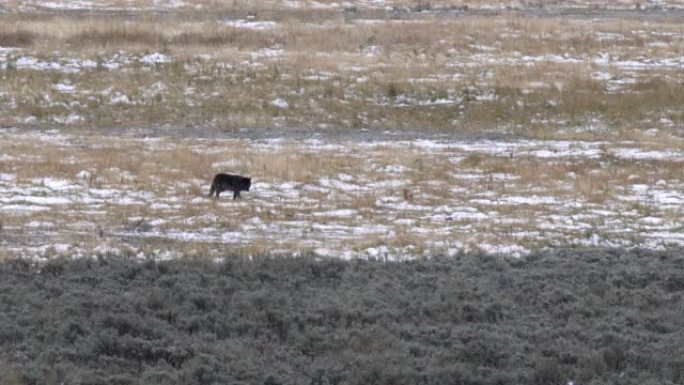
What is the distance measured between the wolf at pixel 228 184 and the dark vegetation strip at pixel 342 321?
5.63 meters

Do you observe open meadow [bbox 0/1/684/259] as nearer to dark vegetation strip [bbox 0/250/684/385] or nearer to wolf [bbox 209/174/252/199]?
wolf [bbox 209/174/252/199]

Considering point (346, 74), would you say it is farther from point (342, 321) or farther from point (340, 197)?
point (342, 321)

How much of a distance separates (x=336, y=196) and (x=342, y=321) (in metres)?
8.58

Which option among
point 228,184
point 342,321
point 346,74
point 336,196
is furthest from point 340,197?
point 346,74

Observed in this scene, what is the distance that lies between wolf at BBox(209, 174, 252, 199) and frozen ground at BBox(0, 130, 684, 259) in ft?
0.60

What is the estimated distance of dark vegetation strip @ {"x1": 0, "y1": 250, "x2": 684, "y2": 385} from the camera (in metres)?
9.70

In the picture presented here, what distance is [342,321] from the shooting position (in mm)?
11062

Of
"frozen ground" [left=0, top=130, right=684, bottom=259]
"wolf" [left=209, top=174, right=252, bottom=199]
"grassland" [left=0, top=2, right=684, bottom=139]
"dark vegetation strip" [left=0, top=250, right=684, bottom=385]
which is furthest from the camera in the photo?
"grassland" [left=0, top=2, right=684, bottom=139]

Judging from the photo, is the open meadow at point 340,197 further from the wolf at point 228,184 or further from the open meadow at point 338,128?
the wolf at point 228,184

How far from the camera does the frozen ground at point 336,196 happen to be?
15.6 m

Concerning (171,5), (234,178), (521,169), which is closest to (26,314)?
(234,178)

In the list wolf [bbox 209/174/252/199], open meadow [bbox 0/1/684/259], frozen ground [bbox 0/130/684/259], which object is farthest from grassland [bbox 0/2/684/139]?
wolf [bbox 209/174/252/199]

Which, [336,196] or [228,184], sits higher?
[228,184]

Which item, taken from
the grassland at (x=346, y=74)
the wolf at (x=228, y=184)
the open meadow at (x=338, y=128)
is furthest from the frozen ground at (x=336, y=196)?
the grassland at (x=346, y=74)
